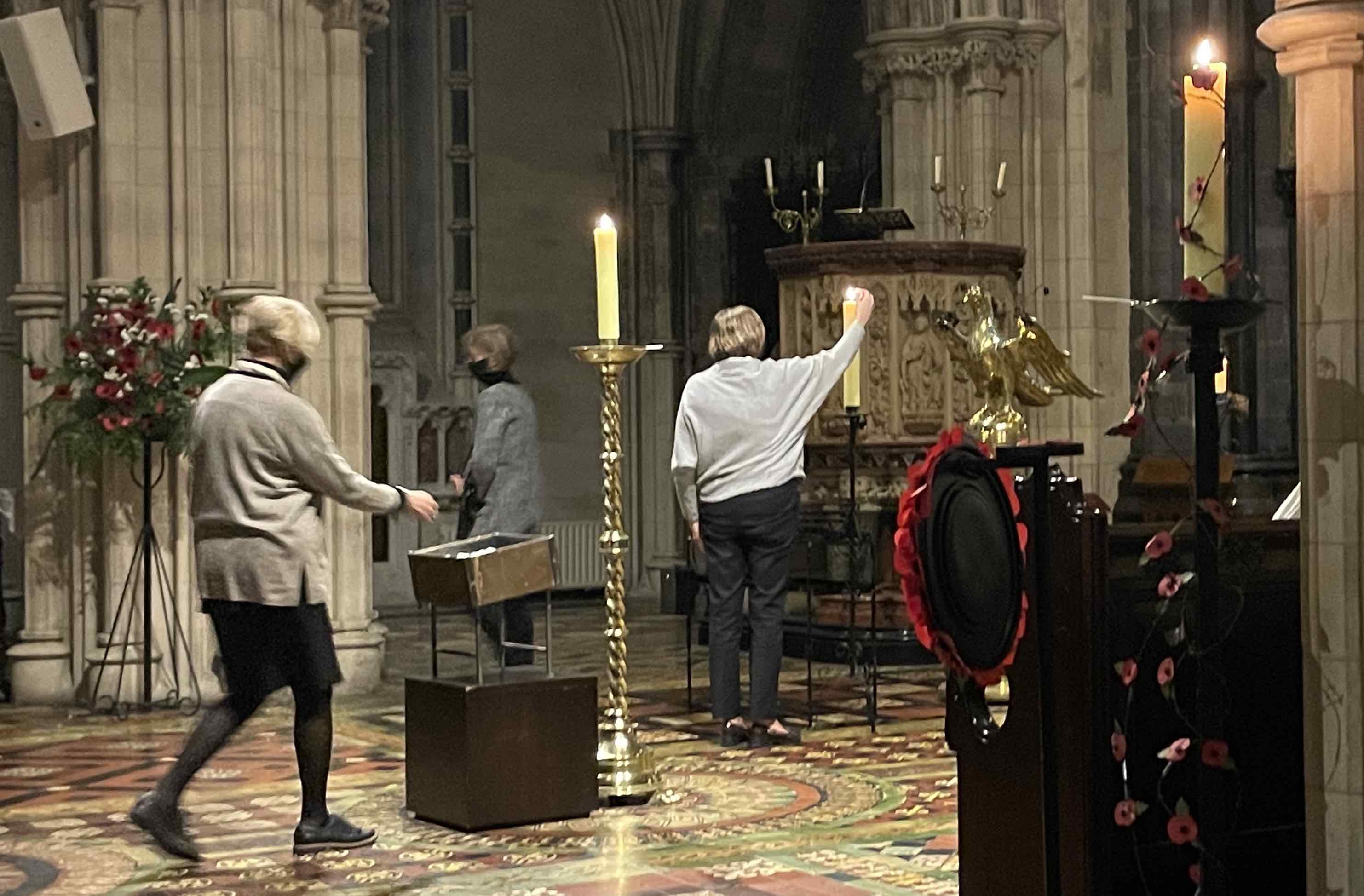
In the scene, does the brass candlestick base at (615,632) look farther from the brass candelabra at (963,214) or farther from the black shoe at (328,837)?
the brass candelabra at (963,214)

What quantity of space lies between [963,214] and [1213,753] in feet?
28.3

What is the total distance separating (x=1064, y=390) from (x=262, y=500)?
11.3ft

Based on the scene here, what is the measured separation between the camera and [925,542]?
3.81 m

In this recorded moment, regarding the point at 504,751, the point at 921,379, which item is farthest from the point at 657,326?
the point at 504,751

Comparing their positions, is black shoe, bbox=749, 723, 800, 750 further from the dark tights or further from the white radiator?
the white radiator

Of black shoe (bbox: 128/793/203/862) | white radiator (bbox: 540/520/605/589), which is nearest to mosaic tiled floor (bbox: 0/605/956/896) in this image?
black shoe (bbox: 128/793/203/862)

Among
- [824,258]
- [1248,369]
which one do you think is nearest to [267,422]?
[824,258]

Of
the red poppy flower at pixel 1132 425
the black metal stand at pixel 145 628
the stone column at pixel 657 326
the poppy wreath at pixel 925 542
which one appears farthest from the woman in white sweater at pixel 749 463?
the stone column at pixel 657 326

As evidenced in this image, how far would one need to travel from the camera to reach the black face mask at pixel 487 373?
24.3 ft

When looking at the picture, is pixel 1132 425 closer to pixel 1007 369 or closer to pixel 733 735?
pixel 733 735

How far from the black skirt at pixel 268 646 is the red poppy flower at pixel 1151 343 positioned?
2889 mm

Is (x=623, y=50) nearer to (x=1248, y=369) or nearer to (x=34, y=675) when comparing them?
(x=1248, y=369)

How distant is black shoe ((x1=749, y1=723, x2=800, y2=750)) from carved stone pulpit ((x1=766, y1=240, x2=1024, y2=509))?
3382mm

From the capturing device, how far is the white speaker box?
9312 millimetres
